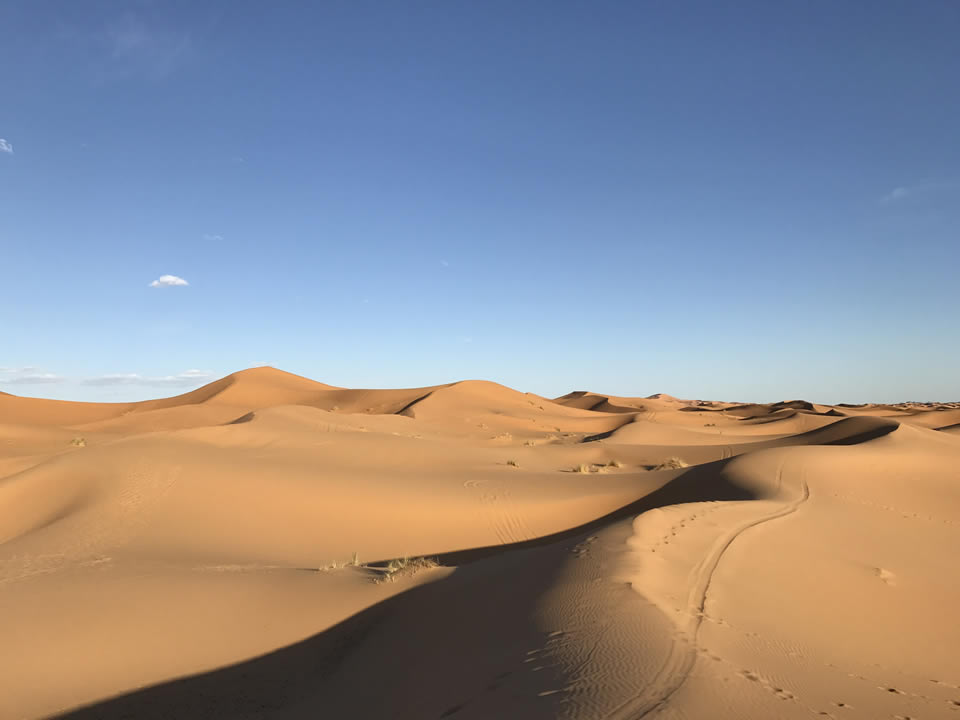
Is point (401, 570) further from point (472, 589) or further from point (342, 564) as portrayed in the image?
point (472, 589)

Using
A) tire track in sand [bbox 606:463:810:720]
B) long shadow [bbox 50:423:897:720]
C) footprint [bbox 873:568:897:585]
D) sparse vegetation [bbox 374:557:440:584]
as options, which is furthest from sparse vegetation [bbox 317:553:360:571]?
footprint [bbox 873:568:897:585]

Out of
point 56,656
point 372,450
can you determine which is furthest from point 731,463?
point 56,656

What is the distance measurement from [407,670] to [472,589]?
168 centimetres

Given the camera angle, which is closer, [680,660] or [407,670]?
[680,660]

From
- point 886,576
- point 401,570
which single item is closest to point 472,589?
point 401,570

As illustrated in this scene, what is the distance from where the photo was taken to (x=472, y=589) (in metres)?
6.90

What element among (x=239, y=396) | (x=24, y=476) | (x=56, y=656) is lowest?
(x=56, y=656)

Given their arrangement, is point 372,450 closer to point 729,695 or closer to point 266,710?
point 266,710

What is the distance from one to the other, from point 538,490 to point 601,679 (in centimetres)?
1088

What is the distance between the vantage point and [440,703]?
4.30 m

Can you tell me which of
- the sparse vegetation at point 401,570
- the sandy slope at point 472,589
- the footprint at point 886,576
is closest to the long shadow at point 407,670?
the sandy slope at point 472,589

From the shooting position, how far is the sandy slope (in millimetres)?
4418

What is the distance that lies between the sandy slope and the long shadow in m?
0.03

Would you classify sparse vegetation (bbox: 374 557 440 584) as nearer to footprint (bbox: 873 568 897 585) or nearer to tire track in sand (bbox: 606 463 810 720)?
tire track in sand (bbox: 606 463 810 720)
